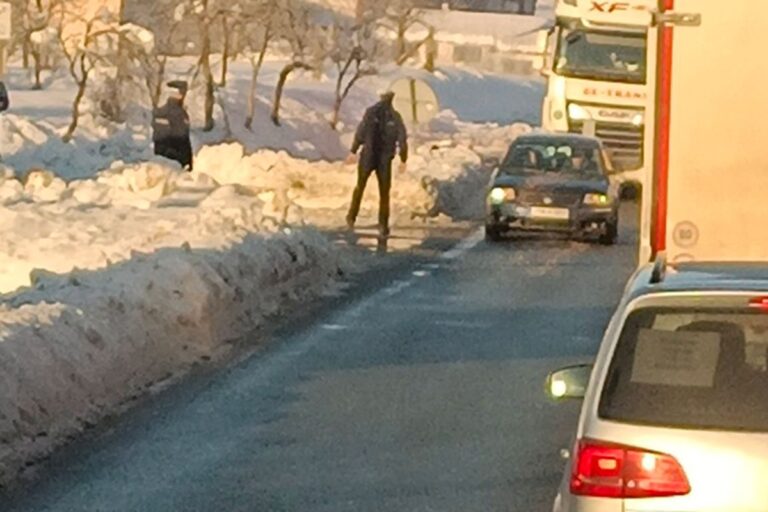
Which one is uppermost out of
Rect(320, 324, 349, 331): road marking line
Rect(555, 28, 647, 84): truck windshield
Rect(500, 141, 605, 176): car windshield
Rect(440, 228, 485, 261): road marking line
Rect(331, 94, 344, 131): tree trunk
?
Rect(555, 28, 647, 84): truck windshield

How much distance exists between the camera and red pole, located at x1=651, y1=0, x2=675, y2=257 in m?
10.7

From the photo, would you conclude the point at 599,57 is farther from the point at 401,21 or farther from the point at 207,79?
the point at 401,21

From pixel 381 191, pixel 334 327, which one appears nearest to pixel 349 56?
pixel 381 191

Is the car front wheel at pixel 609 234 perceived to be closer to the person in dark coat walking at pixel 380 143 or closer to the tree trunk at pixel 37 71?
the person in dark coat walking at pixel 380 143

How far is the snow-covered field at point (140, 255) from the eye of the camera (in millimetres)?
12570

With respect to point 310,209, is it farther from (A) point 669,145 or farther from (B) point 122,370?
(A) point 669,145

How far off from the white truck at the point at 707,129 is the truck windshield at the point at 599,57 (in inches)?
970

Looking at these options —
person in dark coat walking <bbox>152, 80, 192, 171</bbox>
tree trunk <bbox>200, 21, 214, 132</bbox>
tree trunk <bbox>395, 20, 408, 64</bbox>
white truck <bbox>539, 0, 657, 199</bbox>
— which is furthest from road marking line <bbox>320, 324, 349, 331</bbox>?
tree trunk <bbox>395, 20, 408, 64</bbox>

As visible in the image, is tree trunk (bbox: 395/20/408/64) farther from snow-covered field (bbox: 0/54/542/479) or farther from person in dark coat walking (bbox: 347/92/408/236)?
person in dark coat walking (bbox: 347/92/408/236)

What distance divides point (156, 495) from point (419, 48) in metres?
98.4

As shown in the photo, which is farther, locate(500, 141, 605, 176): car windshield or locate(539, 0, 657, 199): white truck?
locate(539, 0, 657, 199): white truck

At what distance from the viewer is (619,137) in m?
36.3

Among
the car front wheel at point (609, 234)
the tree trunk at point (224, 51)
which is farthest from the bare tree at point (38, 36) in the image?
the car front wheel at point (609, 234)

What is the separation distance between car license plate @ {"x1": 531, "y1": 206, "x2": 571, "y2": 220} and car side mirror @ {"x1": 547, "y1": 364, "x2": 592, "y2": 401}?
19.6 meters
